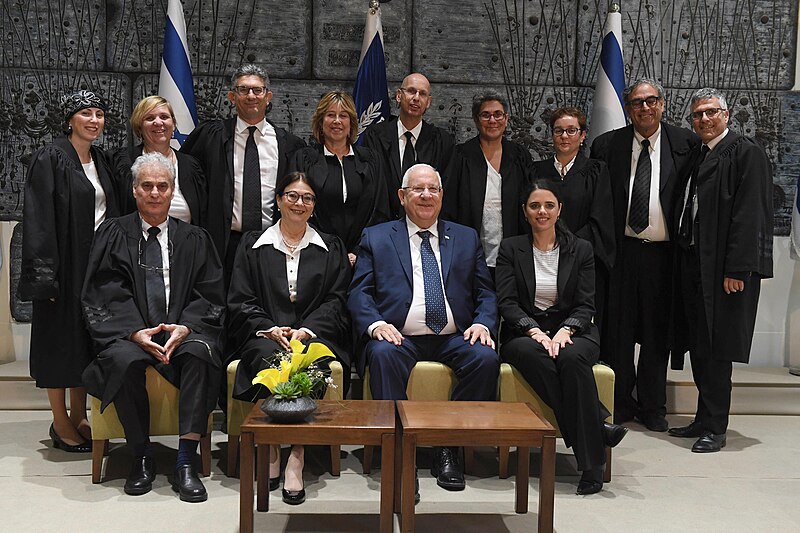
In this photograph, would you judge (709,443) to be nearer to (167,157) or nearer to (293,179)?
(293,179)

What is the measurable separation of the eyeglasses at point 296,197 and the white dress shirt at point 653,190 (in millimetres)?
1843

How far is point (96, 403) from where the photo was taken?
3.75 m

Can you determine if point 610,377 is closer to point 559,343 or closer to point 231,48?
point 559,343

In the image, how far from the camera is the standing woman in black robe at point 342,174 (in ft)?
14.5

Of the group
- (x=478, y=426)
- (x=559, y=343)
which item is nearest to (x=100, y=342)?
(x=478, y=426)

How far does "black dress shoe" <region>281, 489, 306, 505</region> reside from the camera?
3.52 meters

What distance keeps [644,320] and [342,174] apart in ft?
6.18

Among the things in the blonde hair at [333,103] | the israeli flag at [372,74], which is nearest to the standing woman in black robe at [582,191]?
the blonde hair at [333,103]

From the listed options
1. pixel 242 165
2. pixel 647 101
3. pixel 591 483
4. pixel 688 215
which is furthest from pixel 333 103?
pixel 591 483

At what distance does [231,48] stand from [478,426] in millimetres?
3689

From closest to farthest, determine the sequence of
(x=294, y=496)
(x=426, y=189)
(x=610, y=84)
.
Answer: (x=294, y=496), (x=426, y=189), (x=610, y=84)

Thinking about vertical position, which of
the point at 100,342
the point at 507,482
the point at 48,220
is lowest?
the point at 507,482

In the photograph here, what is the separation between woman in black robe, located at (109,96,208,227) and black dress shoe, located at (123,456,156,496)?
127 centimetres

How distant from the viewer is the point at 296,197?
4051mm
